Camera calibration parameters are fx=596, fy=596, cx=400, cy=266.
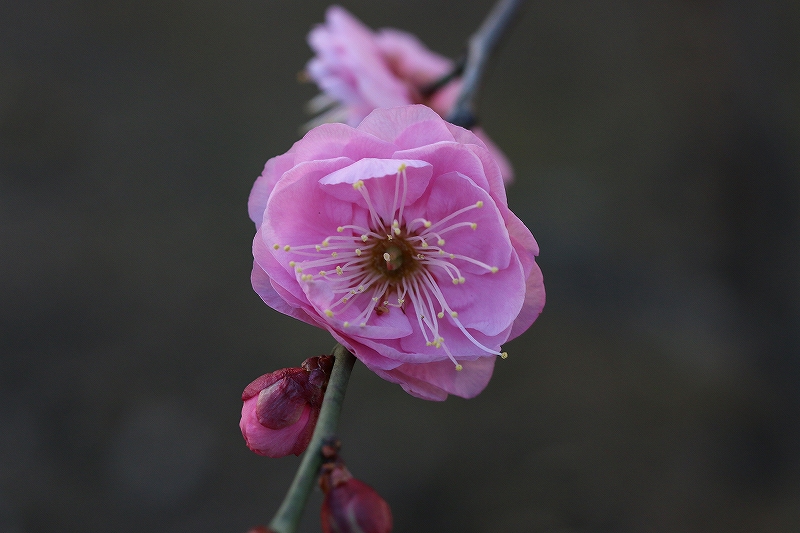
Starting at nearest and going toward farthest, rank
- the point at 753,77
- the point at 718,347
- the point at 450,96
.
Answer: the point at 450,96
the point at 718,347
the point at 753,77

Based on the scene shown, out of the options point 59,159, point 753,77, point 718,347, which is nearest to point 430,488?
point 718,347

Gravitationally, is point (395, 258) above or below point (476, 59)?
below

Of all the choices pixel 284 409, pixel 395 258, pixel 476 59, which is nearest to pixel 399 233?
pixel 395 258

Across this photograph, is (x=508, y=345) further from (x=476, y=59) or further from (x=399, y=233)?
(x=399, y=233)

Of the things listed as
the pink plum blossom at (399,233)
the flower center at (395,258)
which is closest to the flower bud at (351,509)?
the pink plum blossom at (399,233)

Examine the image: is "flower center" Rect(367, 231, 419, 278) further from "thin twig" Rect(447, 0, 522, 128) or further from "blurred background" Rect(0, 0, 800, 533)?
"blurred background" Rect(0, 0, 800, 533)

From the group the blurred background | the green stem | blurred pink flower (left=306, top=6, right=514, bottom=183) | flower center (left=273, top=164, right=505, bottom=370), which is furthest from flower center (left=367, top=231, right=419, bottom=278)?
the blurred background

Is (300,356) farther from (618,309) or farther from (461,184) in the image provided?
(461,184)
